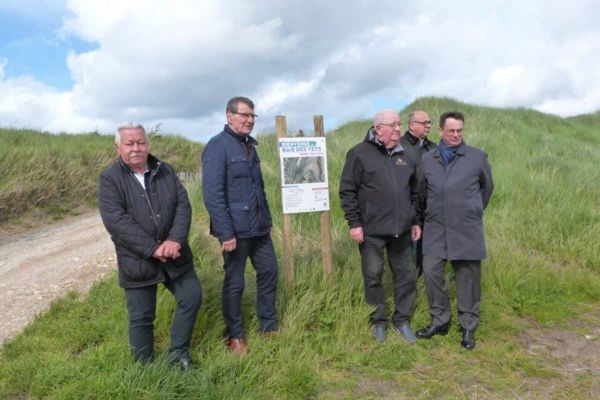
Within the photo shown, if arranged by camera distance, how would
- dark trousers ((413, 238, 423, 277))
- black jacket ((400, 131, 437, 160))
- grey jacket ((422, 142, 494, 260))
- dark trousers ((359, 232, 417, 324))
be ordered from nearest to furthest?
grey jacket ((422, 142, 494, 260)) < dark trousers ((359, 232, 417, 324)) < black jacket ((400, 131, 437, 160)) < dark trousers ((413, 238, 423, 277))

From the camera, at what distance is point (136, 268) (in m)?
3.12

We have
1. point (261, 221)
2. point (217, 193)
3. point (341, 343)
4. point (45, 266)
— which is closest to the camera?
point (217, 193)

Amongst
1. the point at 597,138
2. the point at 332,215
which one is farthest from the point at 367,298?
the point at 597,138

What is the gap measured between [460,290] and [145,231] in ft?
9.12

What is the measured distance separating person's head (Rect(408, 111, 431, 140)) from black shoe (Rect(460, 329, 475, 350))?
2.03m

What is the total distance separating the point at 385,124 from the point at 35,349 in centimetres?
338

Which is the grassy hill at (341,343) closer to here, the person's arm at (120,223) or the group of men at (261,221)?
the group of men at (261,221)

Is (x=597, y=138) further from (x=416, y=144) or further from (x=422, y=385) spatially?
(x=422, y=385)

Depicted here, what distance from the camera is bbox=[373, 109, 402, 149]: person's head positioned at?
402 centimetres

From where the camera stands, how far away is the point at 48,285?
5465mm

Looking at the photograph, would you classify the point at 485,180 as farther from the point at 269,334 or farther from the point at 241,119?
the point at 269,334

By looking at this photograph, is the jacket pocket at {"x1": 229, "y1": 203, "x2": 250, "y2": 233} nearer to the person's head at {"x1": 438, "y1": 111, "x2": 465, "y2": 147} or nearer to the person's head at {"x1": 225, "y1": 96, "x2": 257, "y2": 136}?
the person's head at {"x1": 225, "y1": 96, "x2": 257, "y2": 136}

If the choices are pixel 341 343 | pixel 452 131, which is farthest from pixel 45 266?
pixel 452 131

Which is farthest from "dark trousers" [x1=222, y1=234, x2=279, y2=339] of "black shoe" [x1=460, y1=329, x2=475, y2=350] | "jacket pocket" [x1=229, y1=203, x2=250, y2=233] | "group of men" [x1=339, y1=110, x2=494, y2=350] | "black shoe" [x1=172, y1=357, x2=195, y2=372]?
"black shoe" [x1=460, y1=329, x2=475, y2=350]
